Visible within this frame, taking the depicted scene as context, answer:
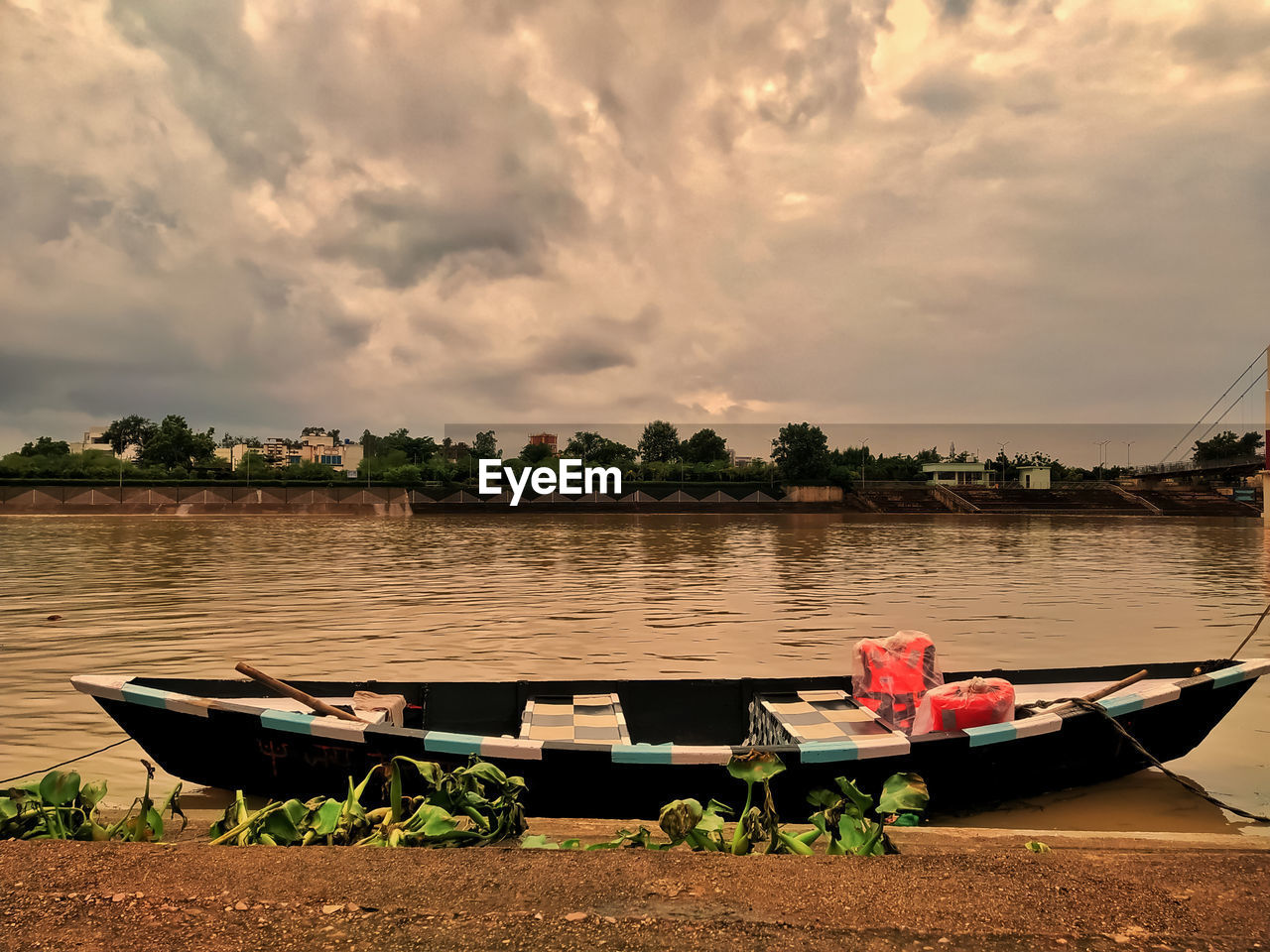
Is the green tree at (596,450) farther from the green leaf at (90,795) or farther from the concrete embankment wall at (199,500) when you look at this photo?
the green leaf at (90,795)

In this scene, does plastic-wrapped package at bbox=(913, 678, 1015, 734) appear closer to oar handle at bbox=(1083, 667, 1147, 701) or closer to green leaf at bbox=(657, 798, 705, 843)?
oar handle at bbox=(1083, 667, 1147, 701)

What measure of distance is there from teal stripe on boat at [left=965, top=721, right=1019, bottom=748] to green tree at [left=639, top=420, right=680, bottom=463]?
493 feet

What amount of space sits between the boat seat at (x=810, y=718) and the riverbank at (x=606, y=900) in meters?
2.92

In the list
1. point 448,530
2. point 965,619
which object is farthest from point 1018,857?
point 448,530

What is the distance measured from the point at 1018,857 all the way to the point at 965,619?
15.0 metres

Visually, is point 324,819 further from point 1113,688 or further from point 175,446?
point 175,446

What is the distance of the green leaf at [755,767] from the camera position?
4.59 m

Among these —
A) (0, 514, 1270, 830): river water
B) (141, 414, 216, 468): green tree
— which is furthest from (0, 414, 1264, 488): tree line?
(0, 514, 1270, 830): river water

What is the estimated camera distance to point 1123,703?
690 cm

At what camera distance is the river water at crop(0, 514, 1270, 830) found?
895cm

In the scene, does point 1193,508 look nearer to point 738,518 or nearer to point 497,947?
point 738,518

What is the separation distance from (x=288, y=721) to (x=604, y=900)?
11.7 feet

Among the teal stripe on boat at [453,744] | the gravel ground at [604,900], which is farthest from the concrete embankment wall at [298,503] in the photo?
the gravel ground at [604,900]

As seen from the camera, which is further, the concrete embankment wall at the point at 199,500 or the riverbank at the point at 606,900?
the concrete embankment wall at the point at 199,500
